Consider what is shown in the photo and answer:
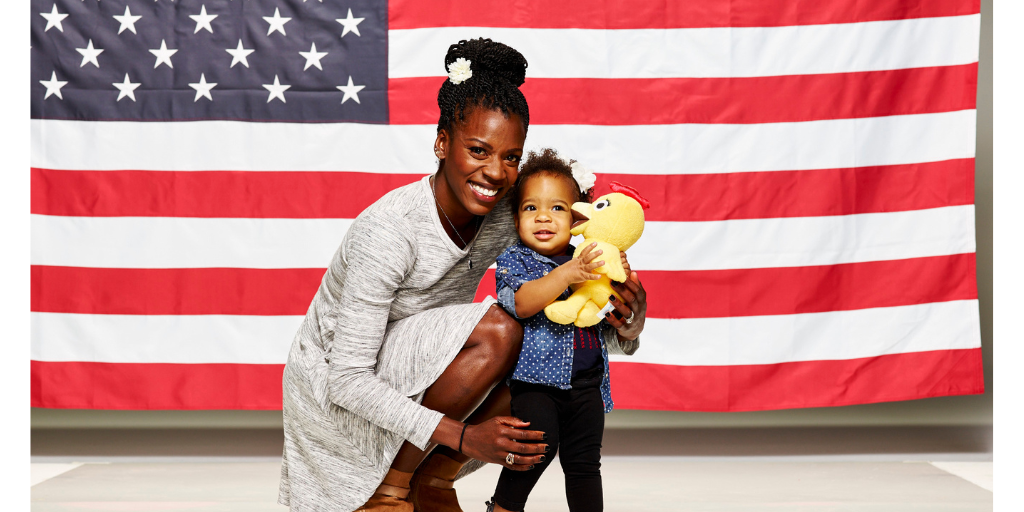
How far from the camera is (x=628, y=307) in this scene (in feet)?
5.01

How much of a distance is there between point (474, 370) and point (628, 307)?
1.02 feet

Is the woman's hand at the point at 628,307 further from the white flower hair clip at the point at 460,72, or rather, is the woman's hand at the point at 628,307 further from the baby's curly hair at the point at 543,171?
the white flower hair clip at the point at 460,72

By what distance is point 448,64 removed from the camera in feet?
5.10

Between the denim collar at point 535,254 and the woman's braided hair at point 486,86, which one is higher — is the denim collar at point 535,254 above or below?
below

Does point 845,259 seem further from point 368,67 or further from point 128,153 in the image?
point 128,153

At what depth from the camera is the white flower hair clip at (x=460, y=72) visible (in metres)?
1.50

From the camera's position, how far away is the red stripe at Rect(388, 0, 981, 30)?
244 cm

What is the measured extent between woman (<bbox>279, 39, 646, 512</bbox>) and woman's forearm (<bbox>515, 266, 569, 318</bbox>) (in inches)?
2.3

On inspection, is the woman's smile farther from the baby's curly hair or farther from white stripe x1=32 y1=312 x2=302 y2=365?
white stripe x1=32 y1=312 x2=302 y2=365

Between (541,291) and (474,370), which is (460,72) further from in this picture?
(474,370)

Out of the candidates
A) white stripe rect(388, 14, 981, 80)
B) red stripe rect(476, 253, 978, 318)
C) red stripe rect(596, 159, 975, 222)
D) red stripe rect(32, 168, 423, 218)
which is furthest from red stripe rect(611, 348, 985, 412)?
red stripe rect(32, 168, 423, 218)

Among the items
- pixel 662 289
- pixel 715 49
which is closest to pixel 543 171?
pixel 662 289

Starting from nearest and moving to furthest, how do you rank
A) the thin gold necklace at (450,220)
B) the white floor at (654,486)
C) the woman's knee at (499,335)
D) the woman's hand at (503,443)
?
1. the woman's hand at (503,443)
2. the woman's knee at (499,335)
3. the thin gold necklace at (450,220)
4. the white floor at (654,486)

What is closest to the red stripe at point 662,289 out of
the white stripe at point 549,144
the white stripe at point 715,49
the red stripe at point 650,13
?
the white stripe at point 549,144
